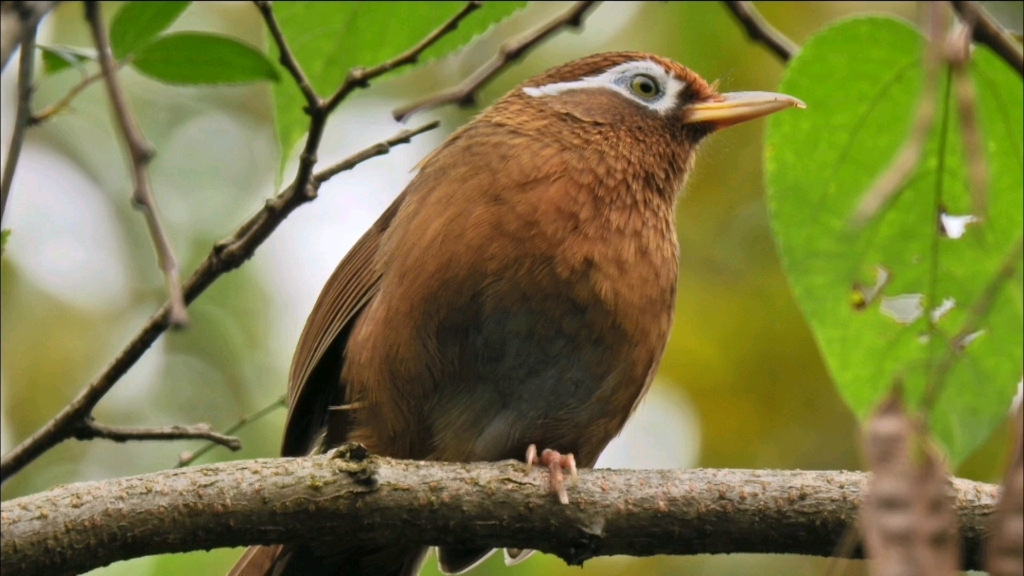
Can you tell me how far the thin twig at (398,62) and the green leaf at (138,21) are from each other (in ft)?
1.29

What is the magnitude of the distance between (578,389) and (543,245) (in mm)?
437

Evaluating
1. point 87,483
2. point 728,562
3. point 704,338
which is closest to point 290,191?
point 87,483

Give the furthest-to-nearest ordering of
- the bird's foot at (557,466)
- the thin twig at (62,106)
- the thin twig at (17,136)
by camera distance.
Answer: the bird's foot at (557,466) → the thin twig at (62,106) → the thin twig at (17,136)

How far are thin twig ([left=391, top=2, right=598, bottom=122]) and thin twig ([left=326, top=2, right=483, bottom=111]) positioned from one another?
11cm

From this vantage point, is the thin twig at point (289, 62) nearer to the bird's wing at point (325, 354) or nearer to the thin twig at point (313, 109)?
the thin twig at point (313, 109)

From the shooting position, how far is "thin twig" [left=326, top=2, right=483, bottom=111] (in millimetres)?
2820

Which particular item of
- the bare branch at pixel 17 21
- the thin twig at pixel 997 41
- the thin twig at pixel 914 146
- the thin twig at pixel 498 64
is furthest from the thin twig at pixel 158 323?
the thin twig at pixel 914 146

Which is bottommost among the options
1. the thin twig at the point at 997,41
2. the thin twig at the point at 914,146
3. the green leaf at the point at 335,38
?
the thin twig at the point at 914,146

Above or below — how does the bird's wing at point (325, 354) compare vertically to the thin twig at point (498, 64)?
below

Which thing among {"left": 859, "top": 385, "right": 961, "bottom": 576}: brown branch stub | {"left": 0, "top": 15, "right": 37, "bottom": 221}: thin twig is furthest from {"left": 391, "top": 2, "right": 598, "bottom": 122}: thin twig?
{"left": 859, "top": 385, "right": 961, "bottom": 576}: brown branch stub

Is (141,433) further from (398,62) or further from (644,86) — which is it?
(644,86)

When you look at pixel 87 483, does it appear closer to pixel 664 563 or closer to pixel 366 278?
pixel 366 278

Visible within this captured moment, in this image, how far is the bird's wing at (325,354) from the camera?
381 cm

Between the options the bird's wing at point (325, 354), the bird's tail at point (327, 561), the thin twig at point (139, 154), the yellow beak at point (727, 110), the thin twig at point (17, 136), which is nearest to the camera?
the thin twig at point (139, 154)
